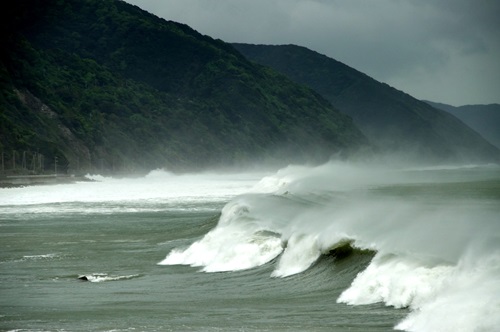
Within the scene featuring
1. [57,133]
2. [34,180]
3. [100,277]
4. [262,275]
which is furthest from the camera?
[57,133]

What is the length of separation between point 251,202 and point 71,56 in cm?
14635

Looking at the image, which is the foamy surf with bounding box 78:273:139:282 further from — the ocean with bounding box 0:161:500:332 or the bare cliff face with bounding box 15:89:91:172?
the bare cliff face with bounding box 15:89:91:172

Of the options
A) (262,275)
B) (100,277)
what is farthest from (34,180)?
(262,275)

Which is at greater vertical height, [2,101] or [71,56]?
[71,56]

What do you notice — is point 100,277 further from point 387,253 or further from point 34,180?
point 34,180

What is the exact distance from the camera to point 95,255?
29.4 m

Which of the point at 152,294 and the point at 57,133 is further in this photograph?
the point at 57,133

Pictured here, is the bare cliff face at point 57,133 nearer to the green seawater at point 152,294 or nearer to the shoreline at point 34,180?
the shoreline at point 34,180

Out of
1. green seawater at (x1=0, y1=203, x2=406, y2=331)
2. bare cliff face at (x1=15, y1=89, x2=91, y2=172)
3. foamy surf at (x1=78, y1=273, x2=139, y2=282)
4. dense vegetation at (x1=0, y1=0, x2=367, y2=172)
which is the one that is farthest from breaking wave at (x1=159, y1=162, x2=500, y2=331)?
bare cliff face at (x1=15, y1=89, x2=91, y2=172)

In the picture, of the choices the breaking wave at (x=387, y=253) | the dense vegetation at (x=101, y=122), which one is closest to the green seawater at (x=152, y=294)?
the breaking wave at (x=387, y=253)

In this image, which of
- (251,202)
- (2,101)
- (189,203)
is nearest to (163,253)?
(251,202)

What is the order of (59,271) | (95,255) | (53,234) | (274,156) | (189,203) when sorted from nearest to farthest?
1. (59,271)
2. (95,255)
3. (53,234)
4. (189,203)
5. (274,156)

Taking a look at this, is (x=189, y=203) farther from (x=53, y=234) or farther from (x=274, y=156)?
(x=274, y=156)

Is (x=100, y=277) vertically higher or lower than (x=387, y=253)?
lower
